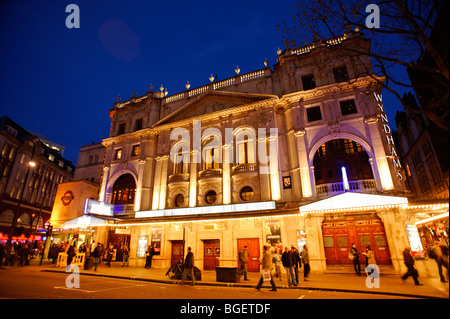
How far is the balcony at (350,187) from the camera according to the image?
16.7 meters

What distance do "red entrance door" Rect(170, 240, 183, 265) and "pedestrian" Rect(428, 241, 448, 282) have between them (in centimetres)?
2010

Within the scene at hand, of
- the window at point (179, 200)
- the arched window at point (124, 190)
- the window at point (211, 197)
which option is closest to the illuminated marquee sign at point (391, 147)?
the window at point (211, 197)

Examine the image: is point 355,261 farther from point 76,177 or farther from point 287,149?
point 76,177

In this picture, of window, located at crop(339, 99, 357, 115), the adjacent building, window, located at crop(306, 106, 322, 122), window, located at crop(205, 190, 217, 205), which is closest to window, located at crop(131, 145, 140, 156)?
window, located at crop(205, 190, 217, 205)

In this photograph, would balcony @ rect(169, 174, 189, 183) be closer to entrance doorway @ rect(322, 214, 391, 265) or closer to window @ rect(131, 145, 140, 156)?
window @ rect(131, 145, 140, 156)

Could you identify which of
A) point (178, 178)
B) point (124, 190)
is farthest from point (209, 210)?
point (124, 190)

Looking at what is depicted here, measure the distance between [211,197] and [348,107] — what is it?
1392cm

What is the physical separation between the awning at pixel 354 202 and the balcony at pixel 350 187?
99.6 inches

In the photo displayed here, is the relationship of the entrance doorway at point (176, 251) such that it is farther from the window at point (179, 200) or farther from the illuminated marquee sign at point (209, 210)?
the window at point (179, 200)

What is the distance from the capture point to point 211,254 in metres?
19.8

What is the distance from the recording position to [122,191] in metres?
25.5
